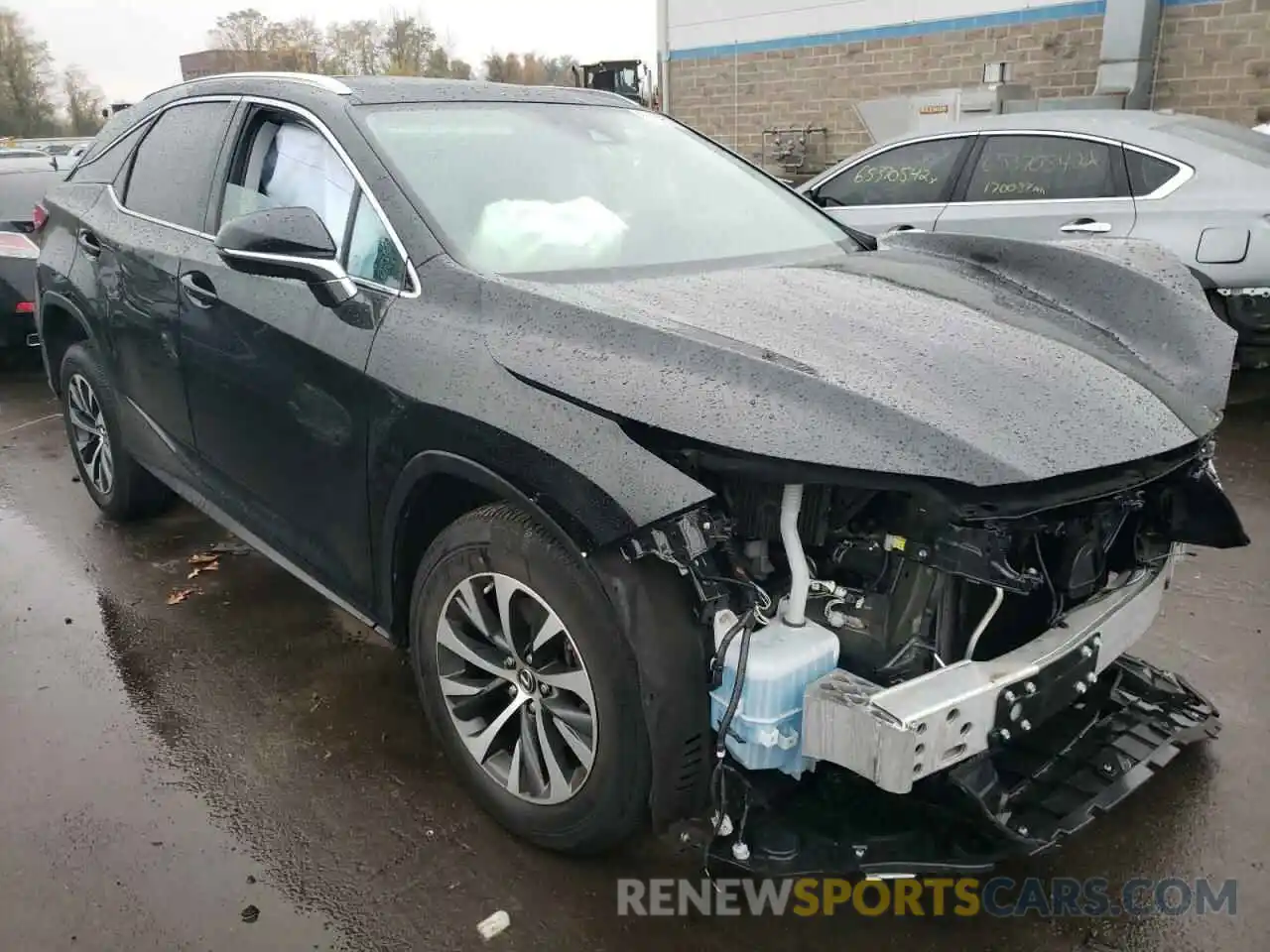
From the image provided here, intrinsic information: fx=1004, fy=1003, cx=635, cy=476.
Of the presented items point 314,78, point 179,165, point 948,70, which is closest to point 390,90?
point 314,78

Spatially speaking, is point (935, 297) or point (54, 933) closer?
point (54, 933)

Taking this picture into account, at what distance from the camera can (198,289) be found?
11.1 feet

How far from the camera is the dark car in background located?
24.2 feet

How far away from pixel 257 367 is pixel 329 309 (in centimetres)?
45

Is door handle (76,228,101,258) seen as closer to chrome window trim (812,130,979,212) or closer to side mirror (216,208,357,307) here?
side mirror (216,208,357,307)

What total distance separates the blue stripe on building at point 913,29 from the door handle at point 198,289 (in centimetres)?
1173

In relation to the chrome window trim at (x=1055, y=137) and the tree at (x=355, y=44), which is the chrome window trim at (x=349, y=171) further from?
the tree at (x=355, y=44)

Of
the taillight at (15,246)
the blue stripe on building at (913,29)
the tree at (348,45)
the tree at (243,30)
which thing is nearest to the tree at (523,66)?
the tree at (348,45)

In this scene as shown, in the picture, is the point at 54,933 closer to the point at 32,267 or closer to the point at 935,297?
→ the point at 935,297

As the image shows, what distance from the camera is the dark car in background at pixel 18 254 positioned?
24.2 ft

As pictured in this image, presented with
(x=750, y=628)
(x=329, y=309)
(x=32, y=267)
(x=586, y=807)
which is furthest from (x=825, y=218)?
(x=32, y=267)

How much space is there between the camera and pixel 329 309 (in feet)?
9.18

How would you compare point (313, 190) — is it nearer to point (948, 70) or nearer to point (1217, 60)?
point (1217, 60)

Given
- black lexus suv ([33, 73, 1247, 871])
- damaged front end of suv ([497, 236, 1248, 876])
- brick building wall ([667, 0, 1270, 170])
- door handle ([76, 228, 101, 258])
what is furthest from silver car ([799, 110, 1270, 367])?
brick building wall ([667, 0, 1270, 170])
